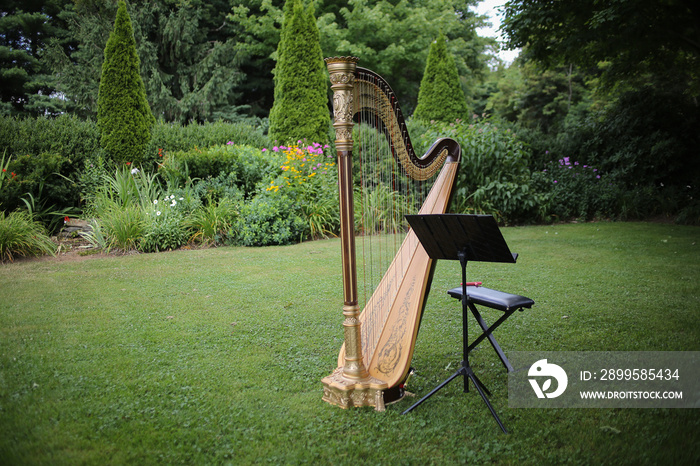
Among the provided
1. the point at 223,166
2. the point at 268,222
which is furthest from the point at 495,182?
the point at 223,166

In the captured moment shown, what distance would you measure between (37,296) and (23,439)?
3.10 metres

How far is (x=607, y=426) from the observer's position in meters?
2.60

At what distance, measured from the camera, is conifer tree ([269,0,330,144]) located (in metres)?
12.2

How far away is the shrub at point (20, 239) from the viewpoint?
688 centimetres

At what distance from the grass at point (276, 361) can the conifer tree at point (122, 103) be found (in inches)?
157

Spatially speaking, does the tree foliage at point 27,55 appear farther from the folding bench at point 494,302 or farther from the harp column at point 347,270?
the folding bench at point 494,302

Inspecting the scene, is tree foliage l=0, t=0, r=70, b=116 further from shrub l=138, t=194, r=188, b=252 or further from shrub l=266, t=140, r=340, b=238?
shrub l=266, t=140, r=340, b=238

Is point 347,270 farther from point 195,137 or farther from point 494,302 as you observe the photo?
point 195,137

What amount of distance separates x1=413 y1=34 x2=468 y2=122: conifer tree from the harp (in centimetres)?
1257

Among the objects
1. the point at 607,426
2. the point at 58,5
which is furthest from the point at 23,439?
the point at 58,5

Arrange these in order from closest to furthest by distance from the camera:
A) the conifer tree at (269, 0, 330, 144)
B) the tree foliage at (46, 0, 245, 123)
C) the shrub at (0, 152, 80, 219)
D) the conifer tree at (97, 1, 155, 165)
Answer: the shrub at (0, 152, 80, 219)
the conifer tree at (97, 1, 155, 165)
the conifer tree at (269, 0, 330, 144)
the tree foliage at (46, 0, 245, 123)

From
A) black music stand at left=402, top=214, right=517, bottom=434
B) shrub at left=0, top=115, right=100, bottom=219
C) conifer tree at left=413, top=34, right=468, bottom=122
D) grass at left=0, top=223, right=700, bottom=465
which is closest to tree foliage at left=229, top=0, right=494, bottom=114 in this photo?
conifer tree at left=413, top=34, right=468, bottom=122
